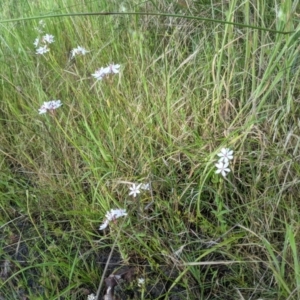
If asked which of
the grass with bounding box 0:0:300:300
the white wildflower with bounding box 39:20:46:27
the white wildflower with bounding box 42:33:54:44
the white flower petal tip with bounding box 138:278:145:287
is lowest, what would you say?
the white flower petal tip with bounding box 138:278:145:287

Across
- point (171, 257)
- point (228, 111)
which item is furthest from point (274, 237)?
point (228, 111)

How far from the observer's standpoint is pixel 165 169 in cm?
144

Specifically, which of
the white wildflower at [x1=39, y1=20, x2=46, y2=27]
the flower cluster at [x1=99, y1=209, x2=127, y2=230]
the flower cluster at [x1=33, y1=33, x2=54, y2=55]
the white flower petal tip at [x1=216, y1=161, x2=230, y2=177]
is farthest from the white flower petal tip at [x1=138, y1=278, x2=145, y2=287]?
the white wildflower at [x1=39, y1=20, x2=46, y2=27]

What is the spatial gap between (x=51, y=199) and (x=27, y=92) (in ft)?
1.53

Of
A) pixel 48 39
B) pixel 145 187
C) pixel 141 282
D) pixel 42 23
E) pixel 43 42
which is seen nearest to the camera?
pixel 141 282

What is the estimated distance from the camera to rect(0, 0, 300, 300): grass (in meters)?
1.25

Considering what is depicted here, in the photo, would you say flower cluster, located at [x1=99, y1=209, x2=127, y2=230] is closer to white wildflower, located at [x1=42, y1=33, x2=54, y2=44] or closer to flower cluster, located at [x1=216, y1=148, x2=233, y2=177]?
flower cluster, located at [x1=216, y1=148, x2=233, y2=177]

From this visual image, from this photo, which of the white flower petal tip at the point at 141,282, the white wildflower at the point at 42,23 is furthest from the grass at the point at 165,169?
the white wildflower at the point at 42,23

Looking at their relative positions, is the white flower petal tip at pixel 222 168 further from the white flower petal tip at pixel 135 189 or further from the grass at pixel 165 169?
the white flower petal tip at pixel 135 189

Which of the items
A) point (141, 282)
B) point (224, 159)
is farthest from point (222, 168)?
point (141, 282)

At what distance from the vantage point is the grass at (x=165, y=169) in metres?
1.25

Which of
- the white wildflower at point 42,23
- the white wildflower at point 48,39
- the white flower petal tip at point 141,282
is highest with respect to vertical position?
the white wildflower at point 48,39

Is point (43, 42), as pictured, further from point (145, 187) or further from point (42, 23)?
point (145, 187)

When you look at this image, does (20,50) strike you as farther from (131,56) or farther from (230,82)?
(230,82)
